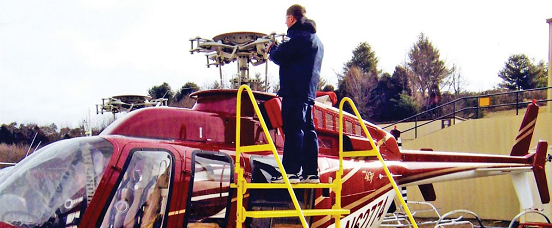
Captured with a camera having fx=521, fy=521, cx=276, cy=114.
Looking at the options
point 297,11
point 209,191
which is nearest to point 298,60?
point 297,11

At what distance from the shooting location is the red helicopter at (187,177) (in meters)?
4.43

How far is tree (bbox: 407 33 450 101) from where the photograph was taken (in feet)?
148

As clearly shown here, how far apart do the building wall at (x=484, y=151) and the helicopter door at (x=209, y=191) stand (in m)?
12.9

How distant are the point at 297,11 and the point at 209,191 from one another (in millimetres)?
1999

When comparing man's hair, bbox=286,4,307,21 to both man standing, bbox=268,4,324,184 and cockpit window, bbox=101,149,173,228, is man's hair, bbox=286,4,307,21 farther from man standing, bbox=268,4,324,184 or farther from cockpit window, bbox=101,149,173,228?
cockpit window, bbox=101,149,173,228

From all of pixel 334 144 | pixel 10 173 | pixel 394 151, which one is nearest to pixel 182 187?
pixel 10 173

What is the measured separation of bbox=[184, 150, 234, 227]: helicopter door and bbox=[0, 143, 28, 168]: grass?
2555cm

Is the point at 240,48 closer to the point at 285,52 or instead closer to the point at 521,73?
the point at 285,52

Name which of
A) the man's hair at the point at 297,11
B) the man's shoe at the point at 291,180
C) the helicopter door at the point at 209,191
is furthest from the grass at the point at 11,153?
the man's hair at the point at 297,11

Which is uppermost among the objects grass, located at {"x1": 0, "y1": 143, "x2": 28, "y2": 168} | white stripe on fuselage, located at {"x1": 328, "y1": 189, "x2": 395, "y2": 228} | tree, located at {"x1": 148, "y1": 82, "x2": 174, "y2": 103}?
tree, located at {"x1": 148, "y1": 82, "x2": 174, "y2": 103}

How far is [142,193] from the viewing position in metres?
4.73

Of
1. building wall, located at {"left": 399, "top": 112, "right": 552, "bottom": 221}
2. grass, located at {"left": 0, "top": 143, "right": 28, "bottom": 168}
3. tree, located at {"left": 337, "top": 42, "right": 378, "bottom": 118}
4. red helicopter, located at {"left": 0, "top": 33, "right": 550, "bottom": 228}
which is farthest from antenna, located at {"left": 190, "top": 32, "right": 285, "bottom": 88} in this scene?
tree, located at {"left": 337, "top": 42, "right": 378, "bottom": 118}

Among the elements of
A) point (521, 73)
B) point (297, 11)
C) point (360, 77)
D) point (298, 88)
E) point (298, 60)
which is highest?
point (521, 73)

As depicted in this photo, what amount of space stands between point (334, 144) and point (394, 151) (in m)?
1.74
